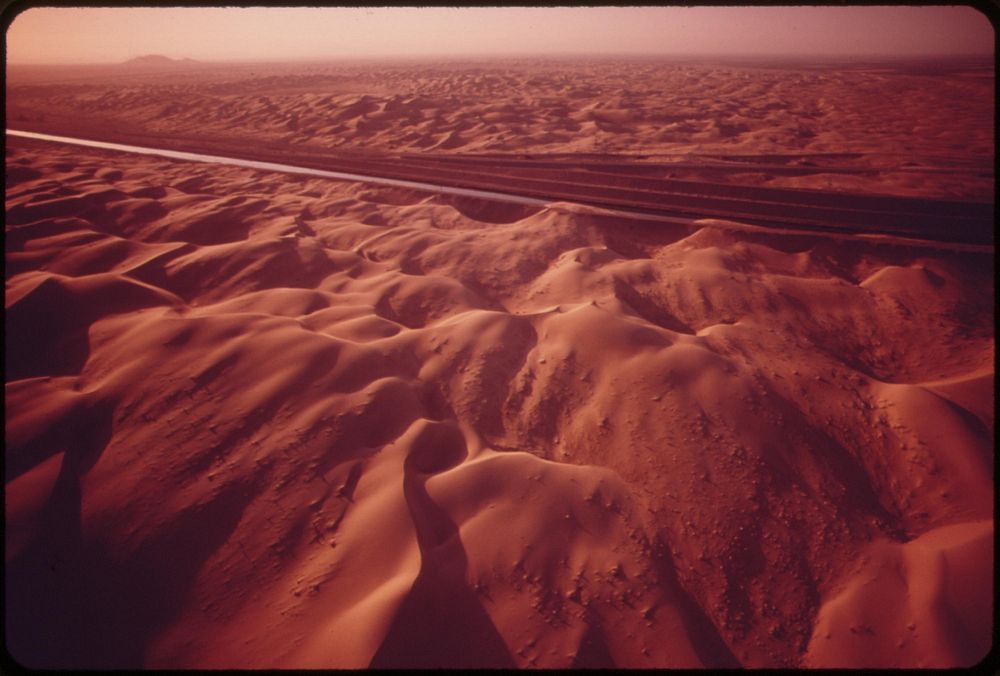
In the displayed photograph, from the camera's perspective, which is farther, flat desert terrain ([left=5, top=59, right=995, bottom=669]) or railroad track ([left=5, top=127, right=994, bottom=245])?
railroad track ([left=5, top=127, right=994, bottom=245])

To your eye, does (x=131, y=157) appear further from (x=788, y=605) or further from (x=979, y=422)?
(x=979, y=422)

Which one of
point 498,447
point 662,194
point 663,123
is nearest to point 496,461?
point 498,447

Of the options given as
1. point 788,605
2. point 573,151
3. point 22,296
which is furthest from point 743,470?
point 573,151

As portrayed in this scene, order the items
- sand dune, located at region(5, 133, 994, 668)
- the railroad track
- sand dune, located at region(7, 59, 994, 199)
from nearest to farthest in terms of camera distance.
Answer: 1. sand dune, located at region(5, 133, 994, 668)
2. the railroad track
3. sand dune, located at region(7, 59, 994, 199)

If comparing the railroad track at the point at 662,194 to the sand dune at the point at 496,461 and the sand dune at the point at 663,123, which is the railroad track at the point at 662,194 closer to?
the sand dune at the point at 663,123

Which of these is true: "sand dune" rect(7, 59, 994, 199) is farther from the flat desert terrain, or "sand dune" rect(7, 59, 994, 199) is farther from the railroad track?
the flat desert terrain

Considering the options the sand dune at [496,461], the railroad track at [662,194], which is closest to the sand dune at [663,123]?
the railroad track at [662,194]

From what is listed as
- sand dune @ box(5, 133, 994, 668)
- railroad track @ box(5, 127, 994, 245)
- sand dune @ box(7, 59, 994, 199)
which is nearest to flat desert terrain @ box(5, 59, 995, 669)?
sand dune @ box(5, 133, 994, 668)
